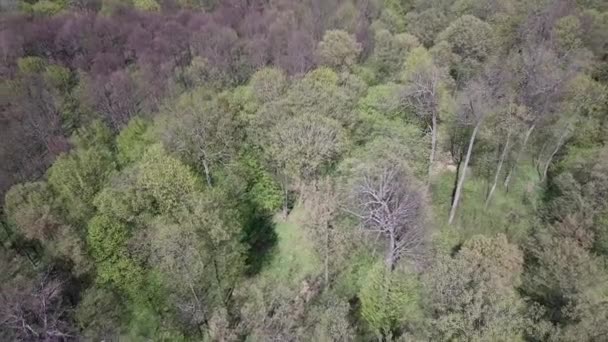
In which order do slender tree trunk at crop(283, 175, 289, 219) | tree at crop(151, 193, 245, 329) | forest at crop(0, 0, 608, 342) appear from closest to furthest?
forest at crop(0, 0, 608, 342)
tree at crop(151, 193, 245, 329)
slender tree trunk at crop(283, 175, 289, 219)

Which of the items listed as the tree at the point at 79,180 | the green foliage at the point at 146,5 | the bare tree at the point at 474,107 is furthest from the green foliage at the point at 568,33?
the green foliage at the point at 146,5

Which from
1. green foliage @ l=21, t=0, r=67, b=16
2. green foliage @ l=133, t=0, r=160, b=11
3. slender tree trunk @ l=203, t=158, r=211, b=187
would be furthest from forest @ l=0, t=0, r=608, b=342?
green foliage @ l=133, t=0, r=160, b=11

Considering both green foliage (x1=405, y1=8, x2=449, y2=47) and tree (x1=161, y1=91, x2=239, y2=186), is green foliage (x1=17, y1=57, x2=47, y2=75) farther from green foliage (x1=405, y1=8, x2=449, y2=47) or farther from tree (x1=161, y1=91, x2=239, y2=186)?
green foliage (x1=405, y1=8, x2=449, y2=47)

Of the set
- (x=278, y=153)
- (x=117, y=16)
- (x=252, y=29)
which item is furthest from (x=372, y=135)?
(x=117, y=16)

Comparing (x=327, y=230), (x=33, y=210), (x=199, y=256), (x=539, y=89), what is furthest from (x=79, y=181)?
(x=539, y=89)

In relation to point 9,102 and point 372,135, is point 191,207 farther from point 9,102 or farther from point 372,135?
point 9,102

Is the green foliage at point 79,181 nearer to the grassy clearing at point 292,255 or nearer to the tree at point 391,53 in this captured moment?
the grassy clearing at point 292,255
